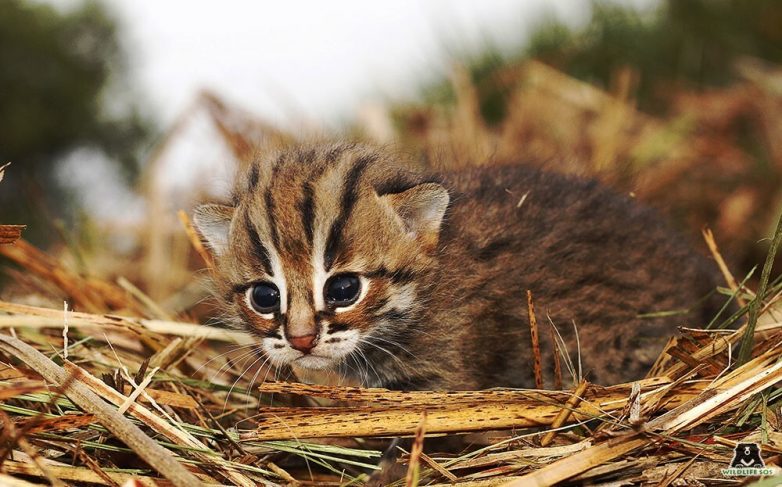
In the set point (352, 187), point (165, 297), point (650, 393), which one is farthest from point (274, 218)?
point (165, 297)

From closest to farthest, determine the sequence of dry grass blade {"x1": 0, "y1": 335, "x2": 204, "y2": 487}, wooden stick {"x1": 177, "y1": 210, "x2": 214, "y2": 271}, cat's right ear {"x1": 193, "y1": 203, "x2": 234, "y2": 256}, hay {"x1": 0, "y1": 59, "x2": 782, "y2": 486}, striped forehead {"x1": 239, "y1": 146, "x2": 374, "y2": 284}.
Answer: dry grass blade {"x1": 0, "y1": 335, "x2": 204, "y2": 487}, hay {"x1": 0, "y1": 59, "x2": 782, "y2": 486}, striped forehead {"x1": 239, "y1": 146, "x2": 374, "y2": 284}, cat's right ear {"x1": 193, "y1": 203, "x2": 234, "y2": 256}, wooden stick {"x1": 177, "y1": 210, "x2": 214, "y2": 271}

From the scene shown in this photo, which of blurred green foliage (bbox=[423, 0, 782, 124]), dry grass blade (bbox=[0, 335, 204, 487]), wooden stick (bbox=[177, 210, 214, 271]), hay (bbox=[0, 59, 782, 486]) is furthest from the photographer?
blurred green foliage (bbox=[423, 0, 782, 124])

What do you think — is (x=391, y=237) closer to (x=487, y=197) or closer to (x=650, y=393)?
(x=487, y=197)

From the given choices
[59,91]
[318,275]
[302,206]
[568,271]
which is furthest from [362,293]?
[59,91]

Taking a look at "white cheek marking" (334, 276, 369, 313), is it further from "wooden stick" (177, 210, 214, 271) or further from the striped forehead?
"wooden stick" (177, 210, 214, 271)

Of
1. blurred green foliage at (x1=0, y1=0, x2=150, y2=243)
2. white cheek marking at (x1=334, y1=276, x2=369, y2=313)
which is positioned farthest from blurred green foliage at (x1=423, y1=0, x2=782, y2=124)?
white cheek marking at (x1=334, y1=276, x2=369, y2=313)

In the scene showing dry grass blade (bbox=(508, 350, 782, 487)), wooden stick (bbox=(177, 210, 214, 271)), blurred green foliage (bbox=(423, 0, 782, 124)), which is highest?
wooden stick (bbox=(177, 210, 214, 271))
